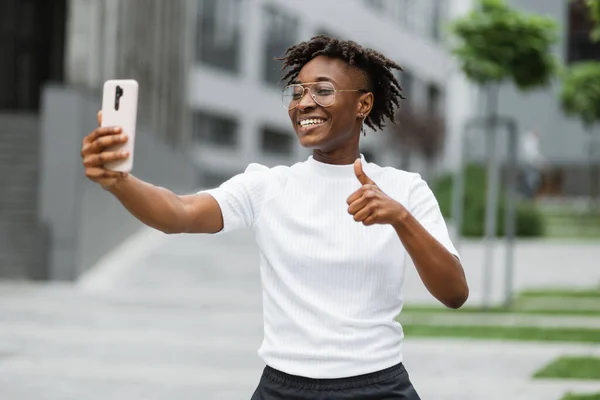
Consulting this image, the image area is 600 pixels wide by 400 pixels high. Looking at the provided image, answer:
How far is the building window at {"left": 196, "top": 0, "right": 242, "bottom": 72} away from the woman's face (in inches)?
1557

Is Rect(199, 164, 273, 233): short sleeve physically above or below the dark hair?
below

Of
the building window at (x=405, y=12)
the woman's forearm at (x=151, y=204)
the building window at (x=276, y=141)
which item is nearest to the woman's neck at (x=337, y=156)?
the woman's forearm at (x=151, y=204)

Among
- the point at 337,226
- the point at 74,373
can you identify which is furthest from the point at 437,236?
the point at 74,373

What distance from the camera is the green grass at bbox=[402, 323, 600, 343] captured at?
1081cm

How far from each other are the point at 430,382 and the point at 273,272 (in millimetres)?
5034

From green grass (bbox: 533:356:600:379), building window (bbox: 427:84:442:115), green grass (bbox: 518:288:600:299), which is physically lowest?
green grass (bbox: 518:288:600:299)

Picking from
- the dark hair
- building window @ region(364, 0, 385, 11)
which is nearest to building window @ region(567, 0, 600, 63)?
building window @ region(364, 0, 385, 11)

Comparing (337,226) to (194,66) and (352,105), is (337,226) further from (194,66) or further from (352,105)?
(194,66)

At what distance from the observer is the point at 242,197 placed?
3348mm

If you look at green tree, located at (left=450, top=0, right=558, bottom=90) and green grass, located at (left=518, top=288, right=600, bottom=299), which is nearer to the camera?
green grass, located at (left=518, top=288, right=600, bottom=299)

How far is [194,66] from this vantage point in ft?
139

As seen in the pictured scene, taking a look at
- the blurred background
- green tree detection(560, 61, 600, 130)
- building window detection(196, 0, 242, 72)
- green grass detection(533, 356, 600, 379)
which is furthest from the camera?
building window detection(196, 0, 242, 72)

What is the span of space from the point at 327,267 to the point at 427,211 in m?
0.30

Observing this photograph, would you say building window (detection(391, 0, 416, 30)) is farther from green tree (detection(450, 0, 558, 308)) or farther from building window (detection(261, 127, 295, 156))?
green tree (detection(450, 0, 558, 308))
